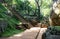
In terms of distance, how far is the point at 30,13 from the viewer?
41.6 feet

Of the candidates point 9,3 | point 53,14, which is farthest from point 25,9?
point 53,14

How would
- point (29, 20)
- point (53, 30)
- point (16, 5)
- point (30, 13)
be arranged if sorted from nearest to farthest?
point (53, 30) → point (29, 20) → point (16, 5) → point (30, 13)

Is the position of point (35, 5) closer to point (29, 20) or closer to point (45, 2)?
point (45, 2)

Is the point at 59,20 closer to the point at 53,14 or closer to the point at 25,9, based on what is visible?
the point at 53,14

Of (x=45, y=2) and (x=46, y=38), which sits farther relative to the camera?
(x=45, y=2)

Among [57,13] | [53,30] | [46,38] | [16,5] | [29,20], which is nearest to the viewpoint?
[46,38]

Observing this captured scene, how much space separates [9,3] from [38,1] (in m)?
2.31

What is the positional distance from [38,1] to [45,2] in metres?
0.87

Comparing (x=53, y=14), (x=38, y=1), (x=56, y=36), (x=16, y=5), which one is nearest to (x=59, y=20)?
(x=53, y=14)

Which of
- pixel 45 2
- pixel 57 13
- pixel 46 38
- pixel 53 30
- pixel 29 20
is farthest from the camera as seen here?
pixel 45 2

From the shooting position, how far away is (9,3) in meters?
11.9

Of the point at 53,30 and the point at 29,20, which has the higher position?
the point at 53,30

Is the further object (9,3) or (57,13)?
(9,3)

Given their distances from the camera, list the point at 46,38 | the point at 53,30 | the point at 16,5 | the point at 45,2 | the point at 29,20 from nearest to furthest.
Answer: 1. the point at 46,38
2. the point at 53,30
3. the point at 29,20
4. the point at 16,5
5. the point at 45,2
